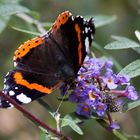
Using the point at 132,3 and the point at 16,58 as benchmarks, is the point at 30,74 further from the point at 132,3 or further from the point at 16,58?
the point at 132,3

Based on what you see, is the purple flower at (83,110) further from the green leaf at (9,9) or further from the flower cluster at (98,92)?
the green leaf at (9,9)

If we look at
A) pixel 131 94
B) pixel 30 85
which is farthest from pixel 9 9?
pixel 131 94

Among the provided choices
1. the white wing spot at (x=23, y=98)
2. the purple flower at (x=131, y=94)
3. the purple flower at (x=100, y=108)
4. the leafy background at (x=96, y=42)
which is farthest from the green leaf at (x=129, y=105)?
the leafy background at (x=96, y=42)

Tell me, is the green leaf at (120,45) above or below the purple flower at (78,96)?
above

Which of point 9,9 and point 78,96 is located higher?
point 9,9

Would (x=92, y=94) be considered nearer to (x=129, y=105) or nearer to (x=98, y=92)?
(x=98, y=92)

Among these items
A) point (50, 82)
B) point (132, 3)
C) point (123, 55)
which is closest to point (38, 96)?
point (50, 82)
